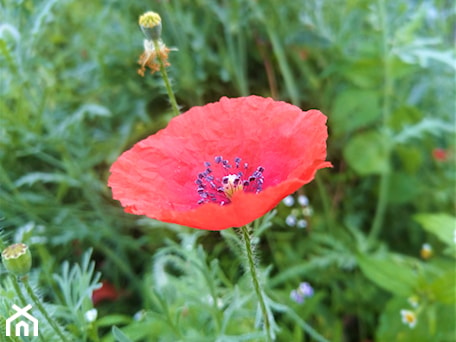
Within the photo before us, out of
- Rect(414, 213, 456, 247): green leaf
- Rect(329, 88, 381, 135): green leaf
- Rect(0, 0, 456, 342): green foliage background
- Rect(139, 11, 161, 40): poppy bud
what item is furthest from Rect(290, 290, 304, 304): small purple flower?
Rect(139, 11, 161, 40): poppy bud

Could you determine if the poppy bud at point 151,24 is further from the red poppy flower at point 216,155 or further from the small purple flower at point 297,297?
the small purple flower at point 297,297

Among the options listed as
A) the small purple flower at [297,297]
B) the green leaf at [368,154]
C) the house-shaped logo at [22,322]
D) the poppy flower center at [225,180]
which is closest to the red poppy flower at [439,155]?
the green leaf at [368,154]

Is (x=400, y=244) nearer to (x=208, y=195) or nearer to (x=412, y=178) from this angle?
(x=412, y=178)

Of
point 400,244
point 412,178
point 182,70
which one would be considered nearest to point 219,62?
point 182,70

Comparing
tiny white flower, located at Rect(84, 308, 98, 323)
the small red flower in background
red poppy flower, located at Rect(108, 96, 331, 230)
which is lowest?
the small red flower in background

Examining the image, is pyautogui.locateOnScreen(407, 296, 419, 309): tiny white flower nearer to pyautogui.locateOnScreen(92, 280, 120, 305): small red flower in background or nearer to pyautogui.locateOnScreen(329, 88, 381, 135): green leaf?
pyautogui.locateOnScreen(329, 88, 381, 135): green leaf

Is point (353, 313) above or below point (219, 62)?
below
